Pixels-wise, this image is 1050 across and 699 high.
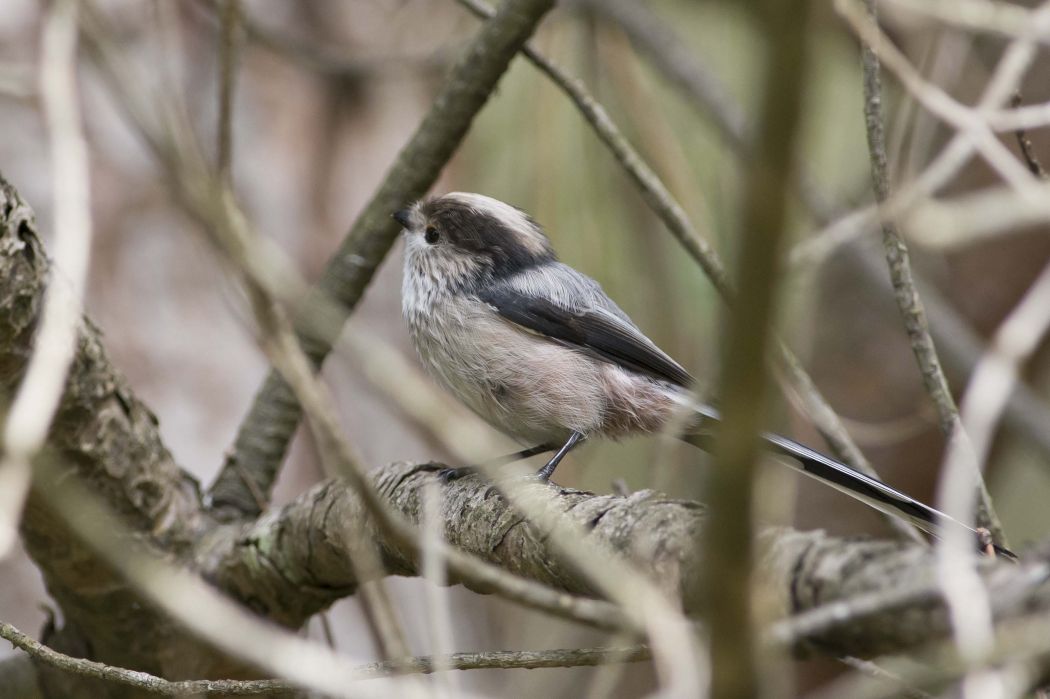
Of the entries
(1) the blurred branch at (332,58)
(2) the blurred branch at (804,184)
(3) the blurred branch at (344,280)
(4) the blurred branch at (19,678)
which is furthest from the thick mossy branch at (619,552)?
(1) the blurred branch at (332,58)

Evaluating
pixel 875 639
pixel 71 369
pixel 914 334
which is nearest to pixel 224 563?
pixel 71 369

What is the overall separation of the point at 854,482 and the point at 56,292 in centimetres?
177

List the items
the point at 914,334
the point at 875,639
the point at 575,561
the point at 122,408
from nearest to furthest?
the point at 875,639
the point at 575,561
the point at 914,334
the point at 122,408

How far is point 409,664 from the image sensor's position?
139cm

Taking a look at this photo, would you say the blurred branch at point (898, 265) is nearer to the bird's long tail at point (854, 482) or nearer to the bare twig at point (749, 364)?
the bird's long tail at point (854, 482)

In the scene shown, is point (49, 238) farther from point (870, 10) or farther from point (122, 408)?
point (870, 10)

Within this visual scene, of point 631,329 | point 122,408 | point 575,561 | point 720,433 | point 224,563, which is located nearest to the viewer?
point 720,433

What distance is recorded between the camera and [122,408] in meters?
2.24

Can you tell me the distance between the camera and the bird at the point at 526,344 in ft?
9.39

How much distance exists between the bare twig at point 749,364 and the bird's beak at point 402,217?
206cm

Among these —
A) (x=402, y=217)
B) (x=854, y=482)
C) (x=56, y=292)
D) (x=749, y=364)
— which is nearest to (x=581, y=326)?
(x=402, y=217)

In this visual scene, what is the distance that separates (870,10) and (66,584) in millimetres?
2160

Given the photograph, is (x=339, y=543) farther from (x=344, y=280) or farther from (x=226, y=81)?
(x=226, y=81)

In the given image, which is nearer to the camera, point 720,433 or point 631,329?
point 720,433
